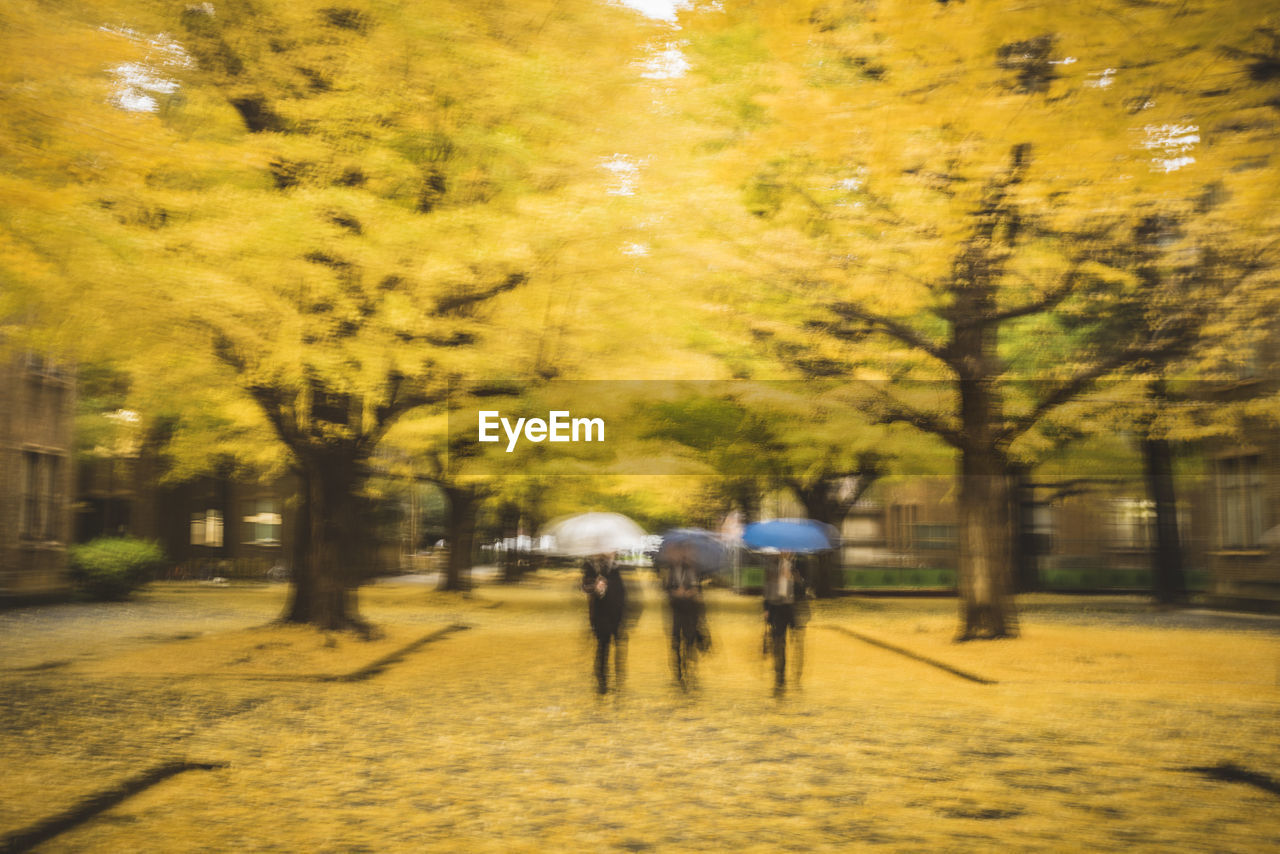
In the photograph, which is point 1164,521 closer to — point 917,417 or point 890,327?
point 917,417

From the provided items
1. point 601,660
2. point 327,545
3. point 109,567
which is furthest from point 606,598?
point 109,567

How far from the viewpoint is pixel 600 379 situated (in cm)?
1675

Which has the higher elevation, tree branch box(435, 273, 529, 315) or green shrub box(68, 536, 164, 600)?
tree branch box(435, 273, 529, 315)

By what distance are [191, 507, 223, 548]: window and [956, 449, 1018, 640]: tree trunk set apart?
4318cm

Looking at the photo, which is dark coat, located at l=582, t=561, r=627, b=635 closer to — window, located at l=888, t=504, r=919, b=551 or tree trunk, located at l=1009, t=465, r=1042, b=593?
tree trunk, located at l=1009, t=465, r=1042, b=593

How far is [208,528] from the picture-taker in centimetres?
5394

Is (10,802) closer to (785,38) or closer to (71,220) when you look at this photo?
(71,220)

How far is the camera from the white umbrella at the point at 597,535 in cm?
1318

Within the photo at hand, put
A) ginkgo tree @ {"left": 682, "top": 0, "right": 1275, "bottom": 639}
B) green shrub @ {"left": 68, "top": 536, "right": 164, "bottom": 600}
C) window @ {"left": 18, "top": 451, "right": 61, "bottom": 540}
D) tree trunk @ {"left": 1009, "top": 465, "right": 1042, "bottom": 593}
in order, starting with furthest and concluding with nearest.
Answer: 1. tree trunk @ {"left": 1009, "top": 465, "right": 1042, "bottom": 593}
2. green shrub @ {"left": 68, "top": 536, "right": 164, "bottom": 600}
3. window @ {"left": 18, "top": 451, "right": 61, "bottom": 540}
4. ginkgo tree @ {"left": 682, "top": 0, "right": 1275, "bottom": 639}

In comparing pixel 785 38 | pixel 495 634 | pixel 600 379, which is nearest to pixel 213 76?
pixel 600 379

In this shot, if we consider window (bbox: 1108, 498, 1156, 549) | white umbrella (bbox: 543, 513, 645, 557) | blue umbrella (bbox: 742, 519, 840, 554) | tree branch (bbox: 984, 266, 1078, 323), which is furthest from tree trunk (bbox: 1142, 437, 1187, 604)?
white umbrella (bbox: 543, 513, 645, 557)

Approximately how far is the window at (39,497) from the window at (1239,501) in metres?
28.3

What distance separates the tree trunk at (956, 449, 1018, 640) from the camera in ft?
61.2

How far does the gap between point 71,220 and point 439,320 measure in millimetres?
4457
